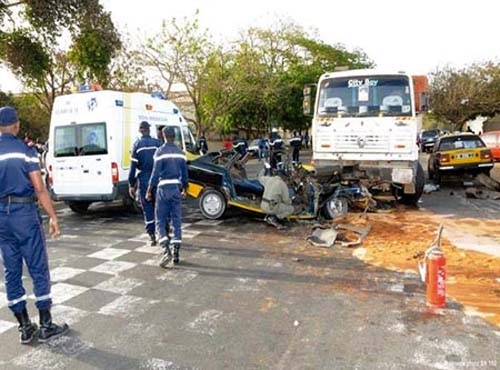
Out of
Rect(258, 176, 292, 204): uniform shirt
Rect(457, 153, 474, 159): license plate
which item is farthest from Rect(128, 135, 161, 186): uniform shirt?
Rect(457, 153, 474, 159): license plate

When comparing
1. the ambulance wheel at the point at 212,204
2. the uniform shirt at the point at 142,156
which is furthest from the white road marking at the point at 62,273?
the ambulance wheel at the point at 212,204

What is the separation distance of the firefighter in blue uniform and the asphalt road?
60 cm

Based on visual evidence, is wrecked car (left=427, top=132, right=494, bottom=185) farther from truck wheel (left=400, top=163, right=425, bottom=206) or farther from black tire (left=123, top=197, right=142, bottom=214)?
black tire (left=123, top=197, right=142, bottom=214)

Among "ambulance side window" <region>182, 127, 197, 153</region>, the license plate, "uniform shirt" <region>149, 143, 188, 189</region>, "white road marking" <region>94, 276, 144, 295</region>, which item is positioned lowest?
"white road marking" <region>94, 276, 144, 295</region>

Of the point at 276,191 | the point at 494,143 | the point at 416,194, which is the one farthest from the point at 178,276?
the point at 494,143

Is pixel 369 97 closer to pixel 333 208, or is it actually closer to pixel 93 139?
pixel 333 208

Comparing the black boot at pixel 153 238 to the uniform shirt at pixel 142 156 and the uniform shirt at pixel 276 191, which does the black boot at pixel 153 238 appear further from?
the uniform shirt at pixel 276 191

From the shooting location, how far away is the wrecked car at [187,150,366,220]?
9.27 m

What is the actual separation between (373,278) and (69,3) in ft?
34.8

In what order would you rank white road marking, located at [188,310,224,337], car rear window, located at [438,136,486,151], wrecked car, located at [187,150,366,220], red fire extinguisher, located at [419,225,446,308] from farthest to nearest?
car rear window, located at [438,136,486,151]
wrecked car, located at [187,150,366,220]
red fire extinguisher, located at [419,225,446,308]
white road marking, located at [188,310,224,337]

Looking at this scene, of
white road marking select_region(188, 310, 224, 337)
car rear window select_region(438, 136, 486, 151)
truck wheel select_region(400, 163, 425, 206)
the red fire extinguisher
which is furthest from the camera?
car rear window select_region(438, 136, 486, 151)

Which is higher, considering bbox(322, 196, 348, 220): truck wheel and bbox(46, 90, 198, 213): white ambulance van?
bbox(46, 90, 198, 213): white ambulance van

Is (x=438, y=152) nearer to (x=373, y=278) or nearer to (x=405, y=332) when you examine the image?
(x=373, y=278)

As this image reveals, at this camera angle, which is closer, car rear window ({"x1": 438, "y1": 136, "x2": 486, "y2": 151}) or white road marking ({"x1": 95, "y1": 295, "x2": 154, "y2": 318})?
white road marking ({"x1": 95, "y1": 295, "x2": 154, "y2": 318})
